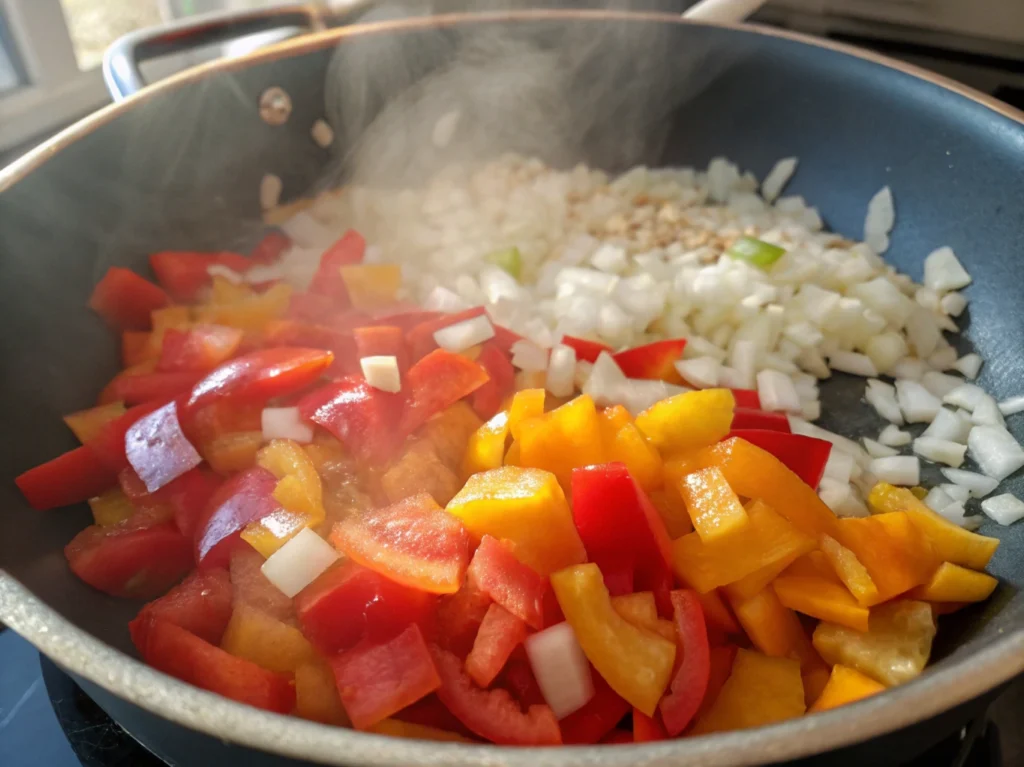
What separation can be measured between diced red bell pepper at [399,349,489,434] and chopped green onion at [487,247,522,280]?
441 mm

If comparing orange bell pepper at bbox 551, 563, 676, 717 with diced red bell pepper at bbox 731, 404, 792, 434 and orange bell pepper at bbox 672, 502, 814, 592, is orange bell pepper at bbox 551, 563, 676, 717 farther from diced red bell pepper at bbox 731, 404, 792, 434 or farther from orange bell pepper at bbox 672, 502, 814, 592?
diced red bell pepper at bbox 731, 404, 792, 434

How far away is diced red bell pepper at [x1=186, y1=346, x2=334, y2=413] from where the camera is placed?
113 cm

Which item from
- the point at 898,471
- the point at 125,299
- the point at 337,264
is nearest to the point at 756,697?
the point at 898,471

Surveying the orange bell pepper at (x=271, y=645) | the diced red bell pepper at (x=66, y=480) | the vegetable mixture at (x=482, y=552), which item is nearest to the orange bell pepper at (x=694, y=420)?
the vegetable mixture at (x=482, y=552)

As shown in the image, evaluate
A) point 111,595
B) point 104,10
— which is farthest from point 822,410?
point 104,10

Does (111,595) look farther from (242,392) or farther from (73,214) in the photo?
(73,214)

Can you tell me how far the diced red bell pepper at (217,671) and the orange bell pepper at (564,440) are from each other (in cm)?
42

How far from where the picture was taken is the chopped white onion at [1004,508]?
1.08 metres

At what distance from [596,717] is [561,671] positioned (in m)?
0.07

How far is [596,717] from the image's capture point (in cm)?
83

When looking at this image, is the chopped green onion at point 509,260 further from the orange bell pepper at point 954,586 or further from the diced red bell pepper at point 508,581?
the orange bell pepper at point 954,586

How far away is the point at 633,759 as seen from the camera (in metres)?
0.54

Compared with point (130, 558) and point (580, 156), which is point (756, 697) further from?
point (580, 156)

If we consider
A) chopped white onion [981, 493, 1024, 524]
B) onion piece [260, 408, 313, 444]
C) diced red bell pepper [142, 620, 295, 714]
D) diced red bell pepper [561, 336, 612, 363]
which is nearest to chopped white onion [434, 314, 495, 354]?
diced red bell pepper [561, 336, 612, 363]
